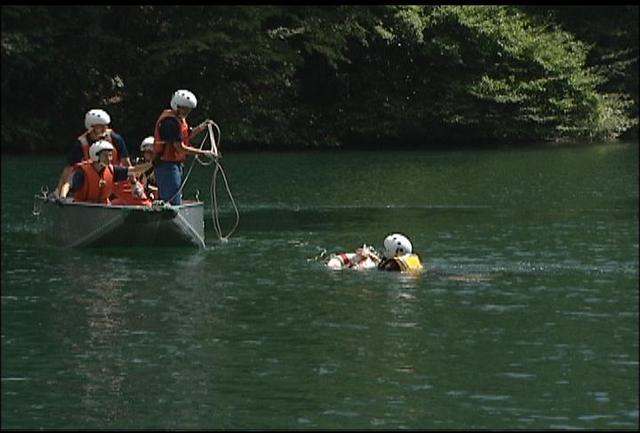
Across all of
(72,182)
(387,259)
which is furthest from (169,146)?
(387,259)

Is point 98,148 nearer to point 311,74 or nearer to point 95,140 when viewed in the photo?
point 95,140

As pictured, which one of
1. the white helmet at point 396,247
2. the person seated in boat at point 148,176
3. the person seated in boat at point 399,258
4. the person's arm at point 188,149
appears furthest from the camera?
the person seated in boat at point 148,176

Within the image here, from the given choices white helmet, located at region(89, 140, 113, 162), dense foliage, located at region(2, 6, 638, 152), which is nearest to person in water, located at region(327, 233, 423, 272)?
white helmet, located at region(89, 140, 113, 162)

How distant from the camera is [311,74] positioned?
160 ft

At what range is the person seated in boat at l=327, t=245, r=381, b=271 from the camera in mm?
20219

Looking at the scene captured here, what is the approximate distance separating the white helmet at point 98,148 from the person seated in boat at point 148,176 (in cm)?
88

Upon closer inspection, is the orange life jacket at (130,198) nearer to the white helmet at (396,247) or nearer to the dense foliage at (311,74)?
the white helmet at (396,247)

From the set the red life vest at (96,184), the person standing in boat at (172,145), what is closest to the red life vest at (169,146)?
the person standing in boat at (172,145)

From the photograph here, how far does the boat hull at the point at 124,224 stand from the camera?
21906mm

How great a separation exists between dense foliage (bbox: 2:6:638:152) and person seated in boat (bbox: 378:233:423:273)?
80.7 feet

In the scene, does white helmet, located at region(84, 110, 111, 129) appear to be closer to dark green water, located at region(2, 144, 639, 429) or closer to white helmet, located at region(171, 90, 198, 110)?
white helmet, located at region(171, 90, 198, 110)

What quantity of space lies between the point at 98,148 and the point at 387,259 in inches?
157

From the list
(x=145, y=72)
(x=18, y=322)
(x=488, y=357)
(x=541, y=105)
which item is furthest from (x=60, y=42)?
(x=488, y=357)

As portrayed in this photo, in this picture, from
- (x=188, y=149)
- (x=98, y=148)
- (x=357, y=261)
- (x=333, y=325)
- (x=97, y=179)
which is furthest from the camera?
(x=97, y=179)
